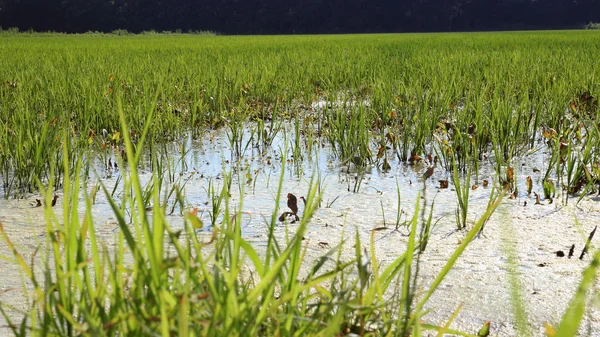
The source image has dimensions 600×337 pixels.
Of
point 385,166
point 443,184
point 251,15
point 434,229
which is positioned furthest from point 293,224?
point 251,15

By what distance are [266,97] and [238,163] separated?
7.01 feet

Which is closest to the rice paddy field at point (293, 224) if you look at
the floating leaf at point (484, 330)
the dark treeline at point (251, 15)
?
the floating leaf at point (484, 330)

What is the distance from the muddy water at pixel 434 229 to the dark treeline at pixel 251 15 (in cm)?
4896

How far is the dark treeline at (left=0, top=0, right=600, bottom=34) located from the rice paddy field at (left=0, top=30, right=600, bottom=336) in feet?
154

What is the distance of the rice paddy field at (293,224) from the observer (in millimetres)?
876

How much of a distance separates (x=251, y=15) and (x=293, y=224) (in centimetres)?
5279

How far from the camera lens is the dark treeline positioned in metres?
49.9

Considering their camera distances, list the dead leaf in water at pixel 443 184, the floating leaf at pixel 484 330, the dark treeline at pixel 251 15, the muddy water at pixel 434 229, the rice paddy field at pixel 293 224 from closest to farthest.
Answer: the rice paddy field at pixel 293 224 < the floating leaf at pixel 484 330 < the muddy water at pixel 434 229 < the dead leaf in water at pixel 443 184 < the dark treeline at pixel 251 15

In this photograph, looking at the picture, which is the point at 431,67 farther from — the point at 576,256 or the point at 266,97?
the point at 576,256

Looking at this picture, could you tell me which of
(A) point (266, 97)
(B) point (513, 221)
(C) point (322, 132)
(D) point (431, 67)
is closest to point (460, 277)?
(B) point (513, 221)

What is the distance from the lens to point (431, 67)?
6.06 meters

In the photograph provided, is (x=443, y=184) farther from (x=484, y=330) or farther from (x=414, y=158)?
(x=484, y=330)

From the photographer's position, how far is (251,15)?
53.3m

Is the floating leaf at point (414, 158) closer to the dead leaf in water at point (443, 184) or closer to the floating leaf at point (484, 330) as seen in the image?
the dead leaf in water at point (443, 184)
